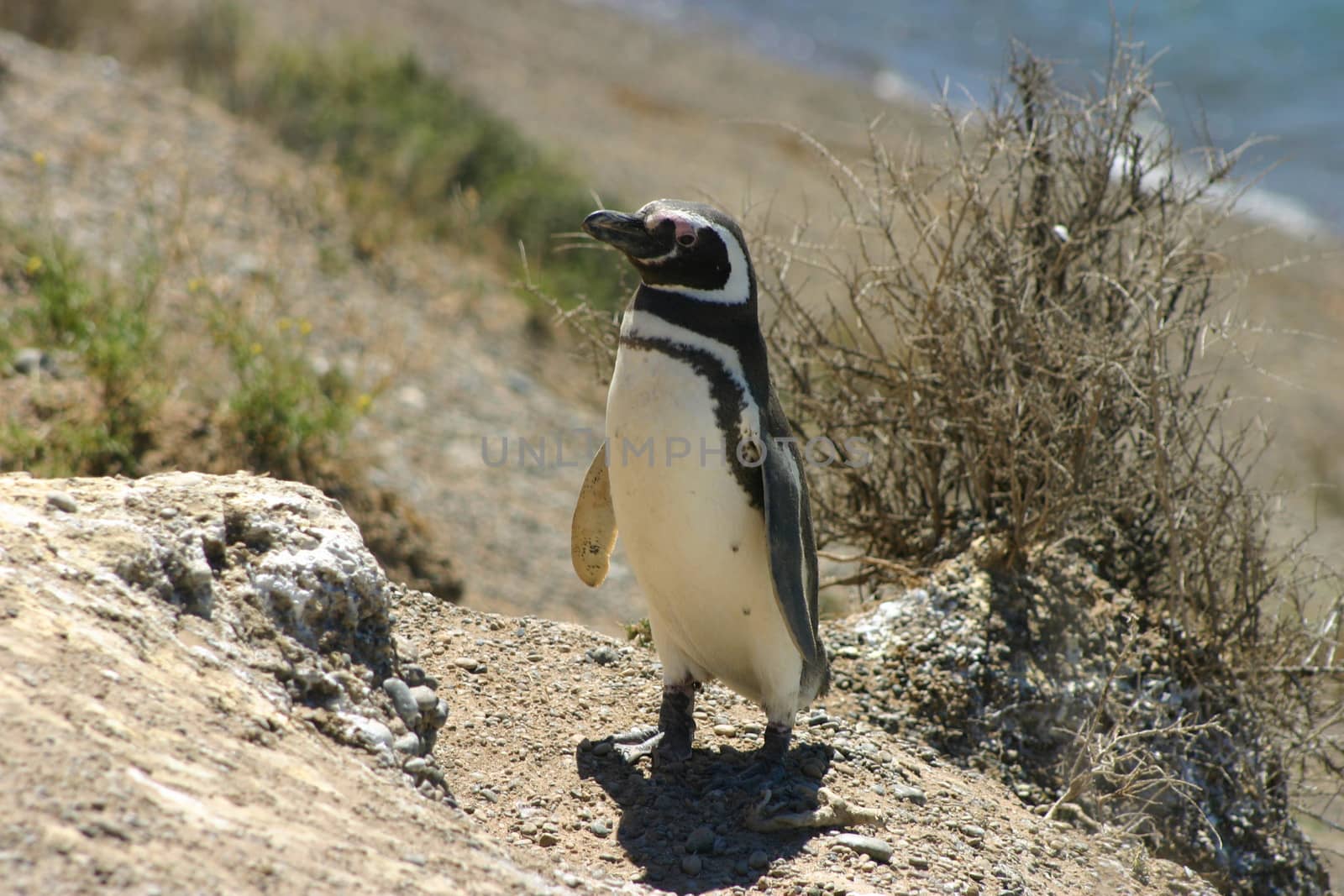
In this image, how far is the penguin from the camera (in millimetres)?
3145

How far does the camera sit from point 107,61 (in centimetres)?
1041

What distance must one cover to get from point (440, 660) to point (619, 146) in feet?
42.6

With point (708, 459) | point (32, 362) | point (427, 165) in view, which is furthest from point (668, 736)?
point (427, 165)

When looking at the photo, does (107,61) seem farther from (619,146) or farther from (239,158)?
(619,146)

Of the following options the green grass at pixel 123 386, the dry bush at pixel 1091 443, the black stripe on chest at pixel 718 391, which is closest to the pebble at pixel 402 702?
the black stripe on chest at pixel 718 391

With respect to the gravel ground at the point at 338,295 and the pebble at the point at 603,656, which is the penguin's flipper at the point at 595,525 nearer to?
the pebble at the point at 603,656

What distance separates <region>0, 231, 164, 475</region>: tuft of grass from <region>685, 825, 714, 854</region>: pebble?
306cm

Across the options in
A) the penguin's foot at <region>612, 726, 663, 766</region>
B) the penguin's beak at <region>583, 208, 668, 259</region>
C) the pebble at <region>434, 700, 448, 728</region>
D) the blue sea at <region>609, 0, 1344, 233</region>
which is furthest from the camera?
the blue sea at <region>609, 0, 1344, 233</region>

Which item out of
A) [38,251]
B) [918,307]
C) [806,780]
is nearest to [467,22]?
[38,251]

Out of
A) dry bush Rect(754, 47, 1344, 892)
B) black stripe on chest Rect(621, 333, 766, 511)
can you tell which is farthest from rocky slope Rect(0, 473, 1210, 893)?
black stripe on chest Rect(621, 333, 766, 511)

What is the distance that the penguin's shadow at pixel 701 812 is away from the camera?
2.97 metres

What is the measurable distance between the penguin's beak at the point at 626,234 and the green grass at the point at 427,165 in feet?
20.6

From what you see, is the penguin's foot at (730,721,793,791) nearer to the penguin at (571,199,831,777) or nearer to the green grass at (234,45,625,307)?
the penguin at (571,199,831,777)

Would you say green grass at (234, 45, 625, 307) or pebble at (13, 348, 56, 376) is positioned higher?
green grass at (234, 45, 625, 307)
